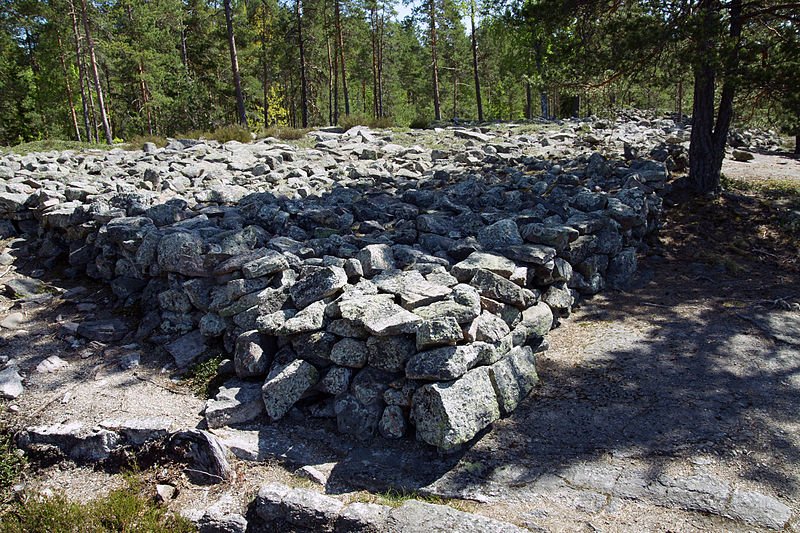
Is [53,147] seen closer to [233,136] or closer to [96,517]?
[233,136]

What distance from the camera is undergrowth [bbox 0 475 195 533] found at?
3617 mm

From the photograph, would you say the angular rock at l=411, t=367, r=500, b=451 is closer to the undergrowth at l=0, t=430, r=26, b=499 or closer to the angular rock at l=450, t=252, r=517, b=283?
the angular rock at l=450, t=252, r=517, b=283

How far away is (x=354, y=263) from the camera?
5289 millimetres

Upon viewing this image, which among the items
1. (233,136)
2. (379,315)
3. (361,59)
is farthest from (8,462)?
(361,59)

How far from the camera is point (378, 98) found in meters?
34.8

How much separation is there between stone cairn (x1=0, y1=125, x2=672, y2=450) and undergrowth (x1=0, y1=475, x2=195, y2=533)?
87 cm

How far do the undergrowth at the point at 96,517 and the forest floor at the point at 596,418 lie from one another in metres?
0.20

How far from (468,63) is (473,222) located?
34749 mm

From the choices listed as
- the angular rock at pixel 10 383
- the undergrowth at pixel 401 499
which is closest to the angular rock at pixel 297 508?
the undergrowth at pixel 401 499

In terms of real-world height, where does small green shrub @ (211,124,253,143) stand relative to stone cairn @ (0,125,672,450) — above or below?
above

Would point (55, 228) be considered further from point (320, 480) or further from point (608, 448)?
point (608, 448)

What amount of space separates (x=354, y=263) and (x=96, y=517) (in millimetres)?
2845

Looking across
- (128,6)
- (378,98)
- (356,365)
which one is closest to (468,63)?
(378,98)

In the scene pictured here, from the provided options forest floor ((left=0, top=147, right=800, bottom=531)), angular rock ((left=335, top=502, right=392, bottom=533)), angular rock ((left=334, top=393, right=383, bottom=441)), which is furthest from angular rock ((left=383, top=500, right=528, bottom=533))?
angular rock ((left=334, top=393, right=383, bottom=441))
